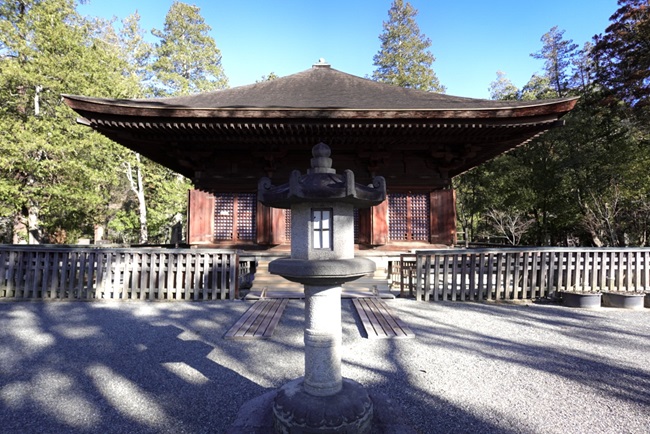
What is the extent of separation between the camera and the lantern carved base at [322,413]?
6.35 feet

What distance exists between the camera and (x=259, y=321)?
15.6ft

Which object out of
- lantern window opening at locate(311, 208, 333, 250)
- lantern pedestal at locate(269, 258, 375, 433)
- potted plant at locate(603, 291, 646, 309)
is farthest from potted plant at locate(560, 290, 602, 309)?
lantern window opening at locate(311, 208, 333, 250)

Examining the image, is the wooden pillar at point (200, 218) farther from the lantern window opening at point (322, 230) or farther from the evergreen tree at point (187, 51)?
the evergreen tree at point (187, 51)

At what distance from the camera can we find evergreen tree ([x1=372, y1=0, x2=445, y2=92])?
827 inches

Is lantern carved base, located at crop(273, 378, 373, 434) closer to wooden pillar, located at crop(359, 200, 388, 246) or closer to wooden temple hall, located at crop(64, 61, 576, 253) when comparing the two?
wooden temple hall, located at crop(64, 61, 576, 253)

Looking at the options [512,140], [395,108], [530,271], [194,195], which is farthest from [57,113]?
[530,271]

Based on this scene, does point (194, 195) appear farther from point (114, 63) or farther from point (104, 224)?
point (104, 224)

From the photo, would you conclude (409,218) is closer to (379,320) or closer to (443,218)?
(443,218)

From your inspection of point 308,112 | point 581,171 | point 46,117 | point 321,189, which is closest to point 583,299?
point 321,189

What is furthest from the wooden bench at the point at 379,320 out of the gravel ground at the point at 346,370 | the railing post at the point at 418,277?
the railing post at the point at 418,277

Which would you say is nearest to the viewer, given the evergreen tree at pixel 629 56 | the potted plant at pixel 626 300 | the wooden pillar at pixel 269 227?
the potted plant at pixel 626 300

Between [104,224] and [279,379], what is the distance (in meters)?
19.2

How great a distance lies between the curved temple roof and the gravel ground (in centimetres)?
385

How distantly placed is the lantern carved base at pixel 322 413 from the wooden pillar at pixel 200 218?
6.25 meters
